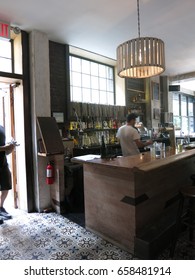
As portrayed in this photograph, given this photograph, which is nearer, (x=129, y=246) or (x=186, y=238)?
(x=129, y=246)

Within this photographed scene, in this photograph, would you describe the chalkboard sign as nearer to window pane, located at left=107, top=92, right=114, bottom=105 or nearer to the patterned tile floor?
the patterned tile floor

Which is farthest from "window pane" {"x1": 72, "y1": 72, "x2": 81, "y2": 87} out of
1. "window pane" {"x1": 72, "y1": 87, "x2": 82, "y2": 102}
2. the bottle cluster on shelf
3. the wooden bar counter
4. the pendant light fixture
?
the wooden bar counter

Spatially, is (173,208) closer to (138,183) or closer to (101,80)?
(138,183)

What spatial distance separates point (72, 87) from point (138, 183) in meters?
3.17

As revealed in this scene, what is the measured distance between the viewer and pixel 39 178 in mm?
3676

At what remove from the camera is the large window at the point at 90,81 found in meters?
4.86

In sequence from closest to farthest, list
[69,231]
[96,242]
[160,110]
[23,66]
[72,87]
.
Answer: [96,242] → [69,231] → [23,66] → [72,87] → [160,110]

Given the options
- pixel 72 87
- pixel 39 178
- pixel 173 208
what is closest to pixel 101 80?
pixel 72 87

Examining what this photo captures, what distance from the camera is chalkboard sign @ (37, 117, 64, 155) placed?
3.49 m

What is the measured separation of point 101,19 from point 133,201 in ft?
9.25

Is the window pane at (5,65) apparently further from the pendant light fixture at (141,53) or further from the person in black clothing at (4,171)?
the pendant light fixture at (141,53)

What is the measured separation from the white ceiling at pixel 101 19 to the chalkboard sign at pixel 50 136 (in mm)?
1565

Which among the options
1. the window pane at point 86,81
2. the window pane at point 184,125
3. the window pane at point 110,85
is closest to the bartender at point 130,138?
the window pane at point 86,81

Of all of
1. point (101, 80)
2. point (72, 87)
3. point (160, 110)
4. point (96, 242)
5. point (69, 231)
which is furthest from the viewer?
point (160, 110)
